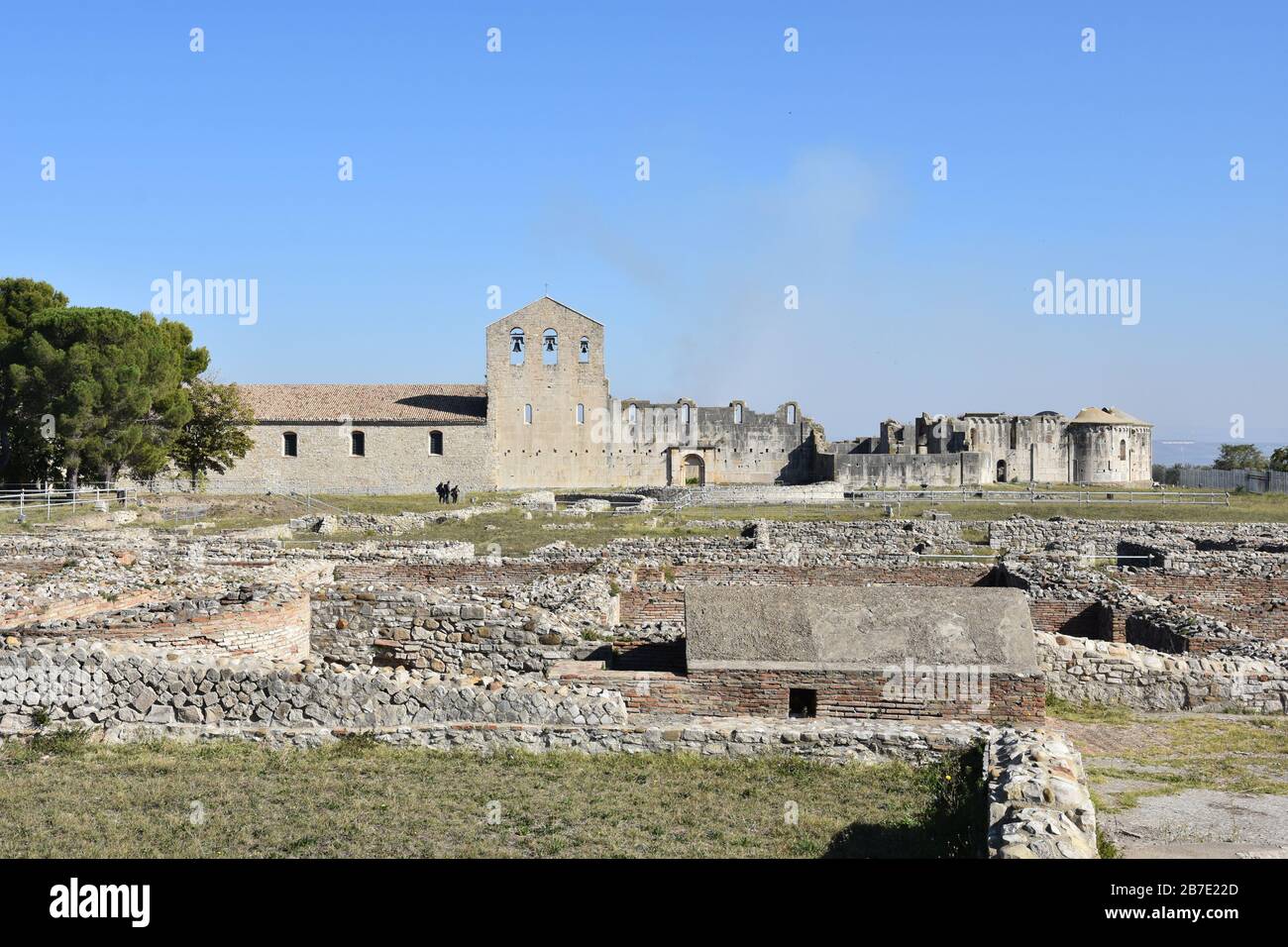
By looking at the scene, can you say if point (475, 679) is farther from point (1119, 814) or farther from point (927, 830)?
point (1119, 814)

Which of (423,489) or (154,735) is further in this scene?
(423,489)

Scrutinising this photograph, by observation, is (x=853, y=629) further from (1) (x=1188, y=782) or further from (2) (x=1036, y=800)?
(2) (x=1036, y=800)

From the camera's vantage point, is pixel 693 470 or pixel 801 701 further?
pixel 693 470

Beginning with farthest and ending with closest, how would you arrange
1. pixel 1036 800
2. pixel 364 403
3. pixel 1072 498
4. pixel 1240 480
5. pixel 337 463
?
pixel 364 403 < pixel 1240 480 < pixel 337 463 < pixel 1072 498 < pixel 1036 800

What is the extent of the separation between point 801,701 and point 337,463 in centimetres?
5247

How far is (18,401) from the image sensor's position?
137 ft

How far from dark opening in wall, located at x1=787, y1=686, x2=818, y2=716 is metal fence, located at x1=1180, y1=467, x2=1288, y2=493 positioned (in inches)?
2096

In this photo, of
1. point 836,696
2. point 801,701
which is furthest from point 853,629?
point 801,701

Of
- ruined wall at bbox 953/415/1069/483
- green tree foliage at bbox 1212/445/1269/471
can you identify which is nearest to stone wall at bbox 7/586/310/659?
ruined wall at bbox 953/415/1069/483

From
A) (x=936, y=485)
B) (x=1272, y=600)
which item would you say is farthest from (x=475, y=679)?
(x=936, y=485)

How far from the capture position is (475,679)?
9328 mm

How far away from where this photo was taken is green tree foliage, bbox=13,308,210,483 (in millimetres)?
39719

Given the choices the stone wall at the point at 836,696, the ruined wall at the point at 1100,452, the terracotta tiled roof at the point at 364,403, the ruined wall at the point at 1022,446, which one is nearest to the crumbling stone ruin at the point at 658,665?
the stone wall at the point at 836,696
